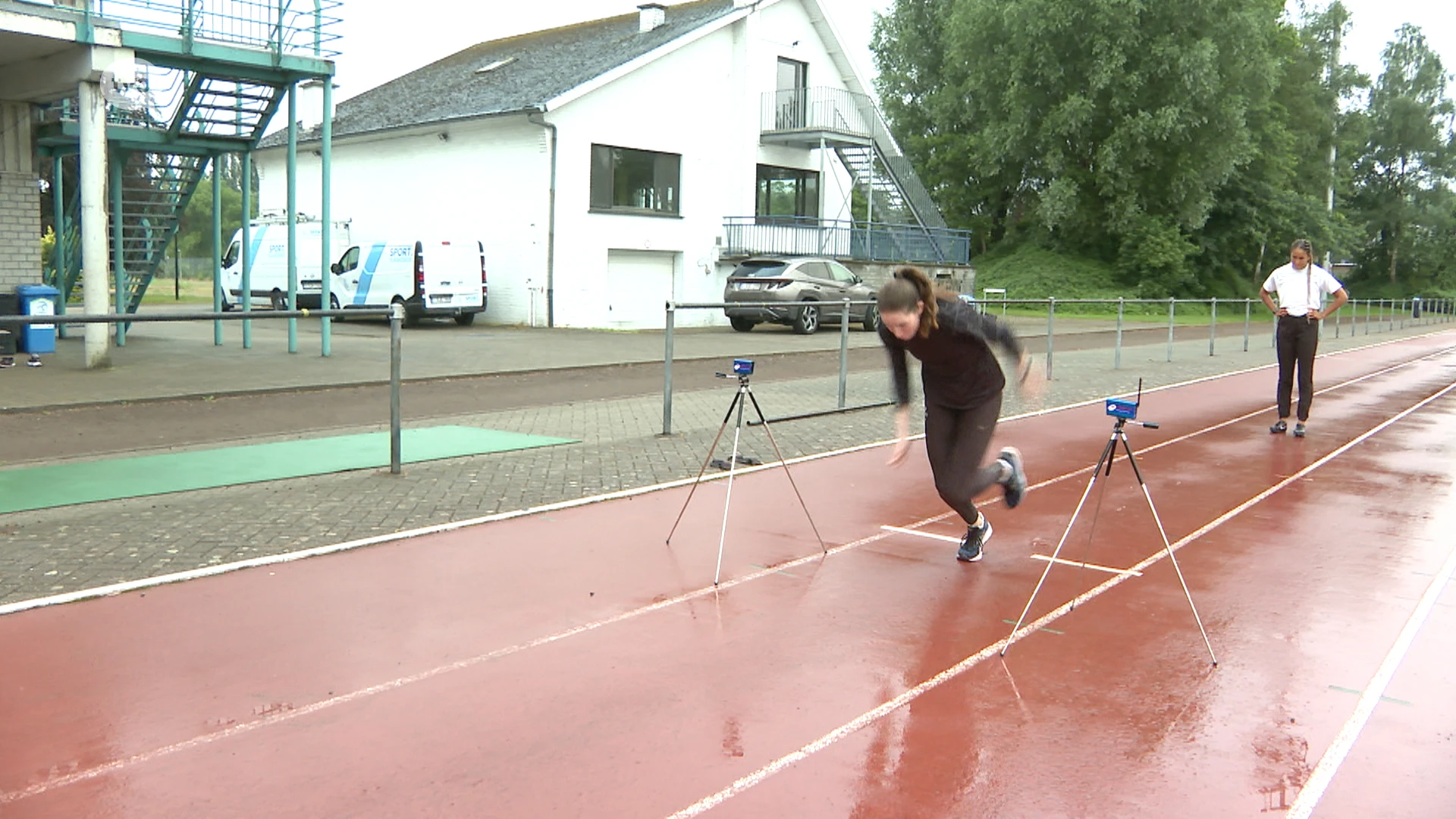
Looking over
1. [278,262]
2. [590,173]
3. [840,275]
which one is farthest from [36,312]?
[840,275]

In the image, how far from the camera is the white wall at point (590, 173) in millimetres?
27906

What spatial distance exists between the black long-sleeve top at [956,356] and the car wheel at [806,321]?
1875 centimetres

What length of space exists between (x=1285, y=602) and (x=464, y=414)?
29.4 feet

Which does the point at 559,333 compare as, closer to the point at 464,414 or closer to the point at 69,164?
the point at 464,414

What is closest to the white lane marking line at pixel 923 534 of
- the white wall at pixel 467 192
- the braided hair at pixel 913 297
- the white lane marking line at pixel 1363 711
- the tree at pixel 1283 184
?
the braided hair at pixel 913 297

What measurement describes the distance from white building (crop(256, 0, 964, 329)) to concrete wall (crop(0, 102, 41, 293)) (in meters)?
10.5

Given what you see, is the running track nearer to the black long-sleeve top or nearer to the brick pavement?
the brick pavement

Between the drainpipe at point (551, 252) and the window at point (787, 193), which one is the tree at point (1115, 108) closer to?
the window at point (787, 193)

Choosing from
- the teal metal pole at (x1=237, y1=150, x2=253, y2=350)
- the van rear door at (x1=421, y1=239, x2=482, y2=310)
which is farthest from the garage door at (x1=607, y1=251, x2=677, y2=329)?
the teal metal pole at (x1=237, y1=150, x2=253, y2=350)

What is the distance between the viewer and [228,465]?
31.3 feet

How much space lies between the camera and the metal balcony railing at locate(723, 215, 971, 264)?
31.2 metres

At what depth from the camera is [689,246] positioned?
100ft

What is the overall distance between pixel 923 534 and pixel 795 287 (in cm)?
1790

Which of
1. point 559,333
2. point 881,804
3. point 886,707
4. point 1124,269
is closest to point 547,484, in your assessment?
point 886,707
